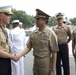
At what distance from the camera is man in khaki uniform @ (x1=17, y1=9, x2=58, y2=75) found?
4.33 m

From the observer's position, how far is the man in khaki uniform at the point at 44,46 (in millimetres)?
4332

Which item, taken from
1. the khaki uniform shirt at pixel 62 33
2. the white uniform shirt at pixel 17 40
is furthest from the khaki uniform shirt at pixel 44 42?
the white uniform shirt at pixel 17 40

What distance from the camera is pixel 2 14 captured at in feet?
13.7

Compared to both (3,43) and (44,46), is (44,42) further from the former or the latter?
(3,43)

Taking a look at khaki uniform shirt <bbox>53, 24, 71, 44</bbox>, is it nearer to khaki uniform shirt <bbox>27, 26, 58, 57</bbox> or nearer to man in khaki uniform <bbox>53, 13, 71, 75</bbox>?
man in khaki uniform <bbox>53, 13, 71, 75</bbox>

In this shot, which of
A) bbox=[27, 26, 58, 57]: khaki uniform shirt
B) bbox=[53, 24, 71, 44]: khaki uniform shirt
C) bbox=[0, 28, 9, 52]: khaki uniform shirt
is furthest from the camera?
bbox=[53, 24, 71, 44]: khaki uniform shirt

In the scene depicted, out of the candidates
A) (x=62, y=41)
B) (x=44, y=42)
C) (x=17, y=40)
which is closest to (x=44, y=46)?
(x=44, y=42)

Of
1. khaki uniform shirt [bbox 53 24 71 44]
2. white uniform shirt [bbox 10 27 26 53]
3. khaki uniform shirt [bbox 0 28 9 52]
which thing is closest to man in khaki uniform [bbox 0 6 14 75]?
khaki uniform shirt [bbox 0 28 9 52]

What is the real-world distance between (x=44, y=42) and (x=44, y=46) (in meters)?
0.07

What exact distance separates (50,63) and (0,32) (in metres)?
1.04

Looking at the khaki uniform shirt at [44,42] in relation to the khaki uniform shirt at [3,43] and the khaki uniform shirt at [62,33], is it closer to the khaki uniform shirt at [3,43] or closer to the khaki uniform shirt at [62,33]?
the khaki uniform shirt at [3,43]

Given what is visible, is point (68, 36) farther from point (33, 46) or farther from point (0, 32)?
point (0, 32)

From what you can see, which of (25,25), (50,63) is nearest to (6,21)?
(50,63)

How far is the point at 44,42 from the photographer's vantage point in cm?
434
